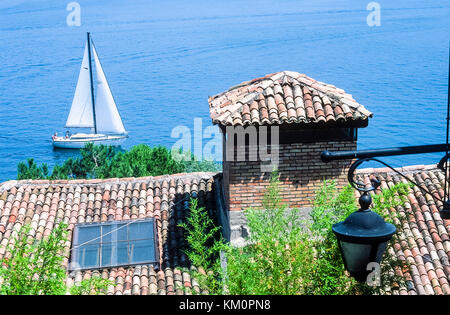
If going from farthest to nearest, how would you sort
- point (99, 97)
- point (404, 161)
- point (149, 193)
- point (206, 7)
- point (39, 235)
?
point (206, 7)
point (99, 97)
point (404, 161)
point (149, 193)
point (39, 235)

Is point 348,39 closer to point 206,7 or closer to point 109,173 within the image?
point 206,7

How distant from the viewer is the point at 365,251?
12.0 ft

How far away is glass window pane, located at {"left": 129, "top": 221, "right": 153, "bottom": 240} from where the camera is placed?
10.7 metres

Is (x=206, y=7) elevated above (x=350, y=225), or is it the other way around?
(x=206, y=7)

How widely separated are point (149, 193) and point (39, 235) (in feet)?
8.13

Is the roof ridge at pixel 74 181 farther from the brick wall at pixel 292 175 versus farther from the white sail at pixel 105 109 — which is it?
the white sail at pixel 105 109

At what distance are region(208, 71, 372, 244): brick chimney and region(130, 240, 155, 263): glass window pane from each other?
1809mm

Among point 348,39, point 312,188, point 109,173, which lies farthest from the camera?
point 348,39

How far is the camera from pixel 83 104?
4731cm

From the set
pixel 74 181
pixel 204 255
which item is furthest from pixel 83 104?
pixel 204 255

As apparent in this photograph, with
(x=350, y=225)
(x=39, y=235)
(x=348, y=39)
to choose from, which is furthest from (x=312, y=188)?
(x=348, y=39)

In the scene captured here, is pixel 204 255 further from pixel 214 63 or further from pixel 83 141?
pixel 214 63

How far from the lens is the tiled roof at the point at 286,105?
30.3ft

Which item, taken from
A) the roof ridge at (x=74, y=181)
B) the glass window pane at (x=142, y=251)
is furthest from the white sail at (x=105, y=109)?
the glass window pane at (x=142, y=251)
